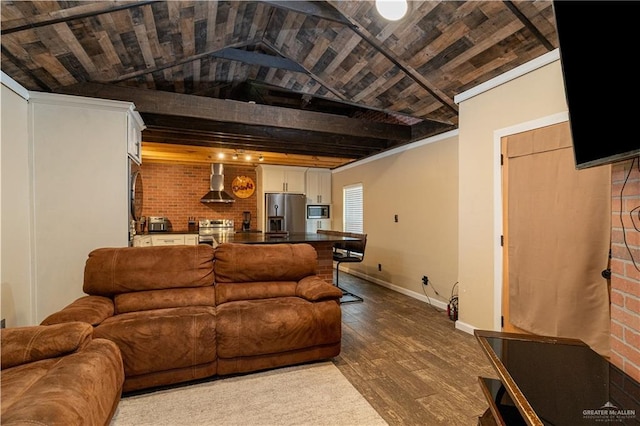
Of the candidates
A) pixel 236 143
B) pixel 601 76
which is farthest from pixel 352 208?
pixel 601 76

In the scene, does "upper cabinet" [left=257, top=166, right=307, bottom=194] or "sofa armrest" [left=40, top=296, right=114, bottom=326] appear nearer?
"sofa armrest" [left=40, top=296, right=114, bottom=326]

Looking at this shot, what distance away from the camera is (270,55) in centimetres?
383

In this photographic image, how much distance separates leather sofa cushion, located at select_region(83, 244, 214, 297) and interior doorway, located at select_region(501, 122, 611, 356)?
273cm

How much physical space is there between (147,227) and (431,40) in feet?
19.7

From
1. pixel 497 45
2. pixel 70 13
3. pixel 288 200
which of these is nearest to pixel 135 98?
pixel 70 13

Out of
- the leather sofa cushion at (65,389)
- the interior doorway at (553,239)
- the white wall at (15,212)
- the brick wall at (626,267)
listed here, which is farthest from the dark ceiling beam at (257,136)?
the brick wall at (626,267)

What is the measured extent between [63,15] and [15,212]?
1.78 meters

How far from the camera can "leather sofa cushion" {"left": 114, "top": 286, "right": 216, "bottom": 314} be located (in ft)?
7.98

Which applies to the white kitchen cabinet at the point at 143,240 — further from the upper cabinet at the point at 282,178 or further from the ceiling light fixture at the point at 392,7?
the ceiling light fixture at the point at 392,7

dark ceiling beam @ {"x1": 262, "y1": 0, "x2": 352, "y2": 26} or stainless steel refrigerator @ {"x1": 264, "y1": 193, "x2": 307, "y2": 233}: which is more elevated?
dark ceiling beam @ {"x1": 262, "y1": 0, "x2": 352, "y2": 26}

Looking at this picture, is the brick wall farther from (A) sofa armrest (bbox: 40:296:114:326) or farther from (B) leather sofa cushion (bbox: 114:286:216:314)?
(A) sofa armrest (bbox: 40:296:114:326)

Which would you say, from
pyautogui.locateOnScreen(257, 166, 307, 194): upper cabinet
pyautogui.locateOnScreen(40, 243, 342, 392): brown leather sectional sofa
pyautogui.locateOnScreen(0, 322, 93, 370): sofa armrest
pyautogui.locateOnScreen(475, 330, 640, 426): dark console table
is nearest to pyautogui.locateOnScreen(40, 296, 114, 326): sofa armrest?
pyautogui.locateOnScreen(40, 243, 342, 392): brown leather sectional sofa

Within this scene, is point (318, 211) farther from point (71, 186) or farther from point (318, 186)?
point (71, 186)

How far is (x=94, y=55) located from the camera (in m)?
2.73
